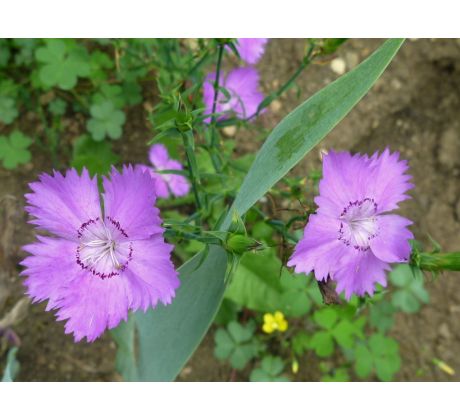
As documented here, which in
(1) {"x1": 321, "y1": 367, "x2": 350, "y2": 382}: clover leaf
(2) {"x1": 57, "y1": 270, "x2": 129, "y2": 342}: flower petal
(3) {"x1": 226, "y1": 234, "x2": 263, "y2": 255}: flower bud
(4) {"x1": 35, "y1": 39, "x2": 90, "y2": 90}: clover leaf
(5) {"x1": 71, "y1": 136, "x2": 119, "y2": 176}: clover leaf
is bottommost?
(1) {"x1": 321, "y1": 367, "x2": 350, "y2": 382}: clover leaf

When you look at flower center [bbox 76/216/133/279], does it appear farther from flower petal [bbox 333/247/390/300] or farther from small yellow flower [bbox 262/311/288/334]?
small yellow flower [bbox 262/311/288/334]

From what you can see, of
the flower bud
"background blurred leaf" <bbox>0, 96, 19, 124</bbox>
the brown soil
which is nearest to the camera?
the flower bud

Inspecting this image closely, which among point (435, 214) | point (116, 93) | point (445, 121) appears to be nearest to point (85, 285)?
point (116, 93)

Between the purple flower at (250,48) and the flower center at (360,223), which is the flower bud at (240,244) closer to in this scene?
the flower center at (360,223)

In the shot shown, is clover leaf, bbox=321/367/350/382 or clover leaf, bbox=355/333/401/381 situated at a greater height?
clover leaf, bbox=355/333/401/381

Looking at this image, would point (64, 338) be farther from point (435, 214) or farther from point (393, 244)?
point (435, 214)

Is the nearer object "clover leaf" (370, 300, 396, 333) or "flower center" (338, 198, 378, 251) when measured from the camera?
"flower center" (338, 198, 378, 251)

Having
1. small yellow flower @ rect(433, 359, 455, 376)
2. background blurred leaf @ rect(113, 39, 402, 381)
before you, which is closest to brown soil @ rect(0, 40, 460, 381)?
small yellow flower @ rect(433, 359, 455, 376)
